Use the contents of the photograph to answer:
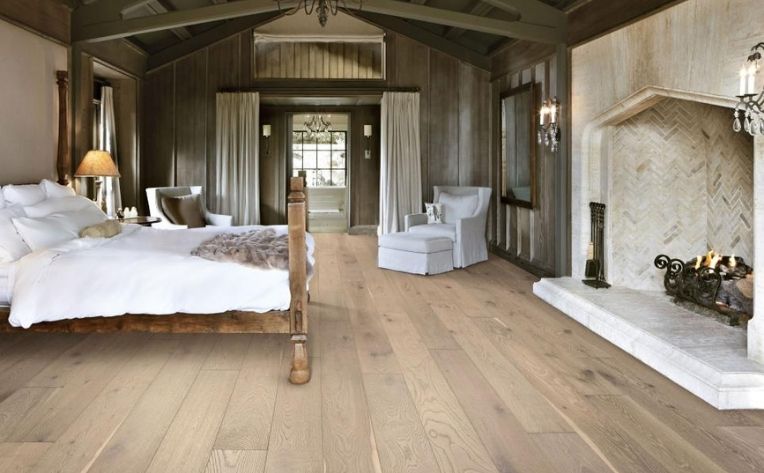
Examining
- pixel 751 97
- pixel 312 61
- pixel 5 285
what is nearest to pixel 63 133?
pixel 5 285

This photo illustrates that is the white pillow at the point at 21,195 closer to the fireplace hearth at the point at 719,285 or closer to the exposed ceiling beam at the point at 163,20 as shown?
the exposed ceiling beam at the point at 163,20

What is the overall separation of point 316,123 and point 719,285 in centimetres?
955

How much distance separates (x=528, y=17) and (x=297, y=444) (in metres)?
4.92

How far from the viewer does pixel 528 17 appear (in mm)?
6039

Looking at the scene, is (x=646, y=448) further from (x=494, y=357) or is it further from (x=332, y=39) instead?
(x=332, y=39)

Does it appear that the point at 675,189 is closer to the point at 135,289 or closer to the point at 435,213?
the point at 435,213

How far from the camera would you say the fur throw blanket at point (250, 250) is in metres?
3.66

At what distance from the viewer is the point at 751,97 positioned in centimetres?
322

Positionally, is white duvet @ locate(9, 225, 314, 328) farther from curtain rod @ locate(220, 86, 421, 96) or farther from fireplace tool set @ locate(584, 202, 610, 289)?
curtain rod @ locate(220, 86, 421, 96)

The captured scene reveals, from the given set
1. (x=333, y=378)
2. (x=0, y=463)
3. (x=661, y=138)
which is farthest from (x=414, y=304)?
(x=0, y=463)

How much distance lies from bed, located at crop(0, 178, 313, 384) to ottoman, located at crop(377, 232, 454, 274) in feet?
11.0

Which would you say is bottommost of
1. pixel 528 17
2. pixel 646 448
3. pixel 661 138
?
pixel 646 448

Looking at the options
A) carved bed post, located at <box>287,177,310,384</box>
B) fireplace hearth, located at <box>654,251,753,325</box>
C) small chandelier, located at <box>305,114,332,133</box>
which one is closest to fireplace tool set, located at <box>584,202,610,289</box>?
fireplace hearth, located at <box>654,251,753,325</box>

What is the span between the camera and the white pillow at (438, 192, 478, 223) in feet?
25.6
